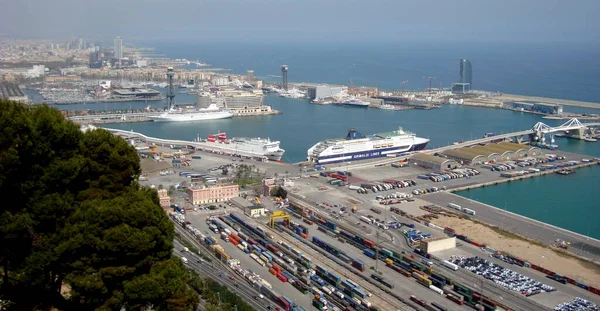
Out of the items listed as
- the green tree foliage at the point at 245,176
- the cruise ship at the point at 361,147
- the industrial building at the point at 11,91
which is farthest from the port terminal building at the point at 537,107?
the industrial building at the point at 11,91

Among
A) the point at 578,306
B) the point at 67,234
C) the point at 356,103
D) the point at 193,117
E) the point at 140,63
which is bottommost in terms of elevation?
the point at 578,306

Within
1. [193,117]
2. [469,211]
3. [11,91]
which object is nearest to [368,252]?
[469,211]

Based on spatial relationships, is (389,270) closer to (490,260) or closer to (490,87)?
(490,260)

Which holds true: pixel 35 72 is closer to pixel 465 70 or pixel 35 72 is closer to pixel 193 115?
pixel 193 115

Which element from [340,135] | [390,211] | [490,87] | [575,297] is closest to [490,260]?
[575,297]

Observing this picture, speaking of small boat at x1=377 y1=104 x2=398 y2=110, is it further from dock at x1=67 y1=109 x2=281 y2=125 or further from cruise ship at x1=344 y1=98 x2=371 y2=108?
dock at x1=67 y1=109 x2=281 y2=125

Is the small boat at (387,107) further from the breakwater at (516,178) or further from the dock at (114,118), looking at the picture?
the breakwater at (516,178)
